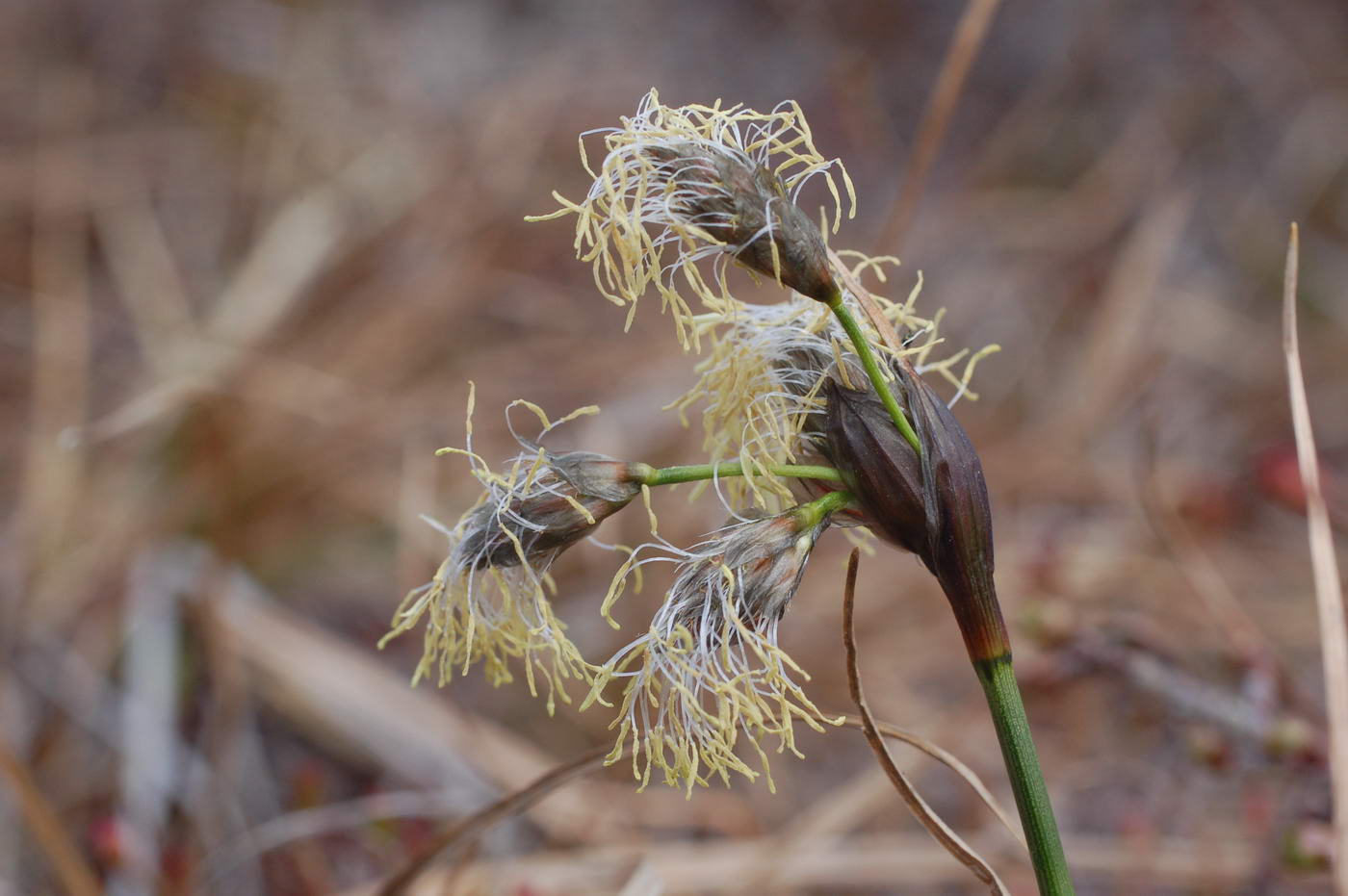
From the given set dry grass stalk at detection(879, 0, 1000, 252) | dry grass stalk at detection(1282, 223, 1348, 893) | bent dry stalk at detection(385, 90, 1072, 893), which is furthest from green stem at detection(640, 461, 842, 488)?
dry grass stalk at detection(879, 0, 1000, 252)

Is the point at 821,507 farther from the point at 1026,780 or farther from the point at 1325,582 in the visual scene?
the point at 1325,582

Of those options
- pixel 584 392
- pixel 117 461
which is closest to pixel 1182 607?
pixel 584 392

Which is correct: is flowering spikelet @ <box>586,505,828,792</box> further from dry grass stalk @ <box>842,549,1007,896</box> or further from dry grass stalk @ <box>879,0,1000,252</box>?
dry grass stalk @ <box>879,0,1000,252</box>

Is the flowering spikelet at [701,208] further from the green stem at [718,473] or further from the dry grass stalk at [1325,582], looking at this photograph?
the dry grass stalk at [1325,582]

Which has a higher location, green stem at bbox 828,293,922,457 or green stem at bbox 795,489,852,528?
green stem at bbox 828,293,922,457

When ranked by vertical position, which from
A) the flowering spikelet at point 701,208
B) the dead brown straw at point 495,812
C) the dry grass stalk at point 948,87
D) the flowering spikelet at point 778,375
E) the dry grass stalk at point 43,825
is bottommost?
the dry grass stalk at point 43,825

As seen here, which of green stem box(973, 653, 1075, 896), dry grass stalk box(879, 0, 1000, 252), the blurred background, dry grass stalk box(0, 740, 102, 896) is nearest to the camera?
green stem box(973, 653, 1075, 896)

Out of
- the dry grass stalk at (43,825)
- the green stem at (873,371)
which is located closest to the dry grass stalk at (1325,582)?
the green stem at (873,371)
